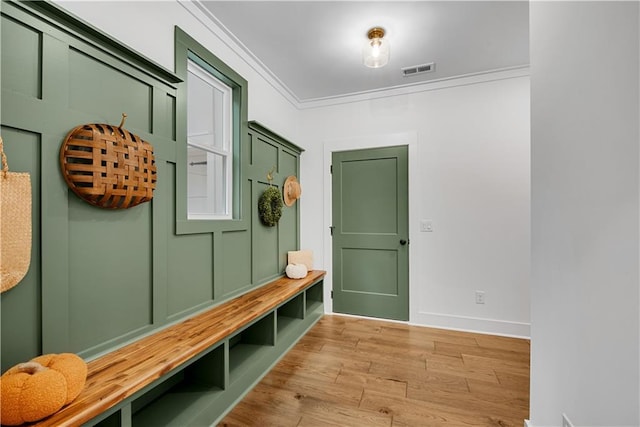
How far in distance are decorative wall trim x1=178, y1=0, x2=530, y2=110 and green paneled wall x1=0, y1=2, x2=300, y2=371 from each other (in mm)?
657

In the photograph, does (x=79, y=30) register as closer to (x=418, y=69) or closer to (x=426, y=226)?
(x=418, y=69)

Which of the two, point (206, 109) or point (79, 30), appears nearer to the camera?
point (79, 30)

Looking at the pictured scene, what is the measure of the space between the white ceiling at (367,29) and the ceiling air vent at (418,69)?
51mm

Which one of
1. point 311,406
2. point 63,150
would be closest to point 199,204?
point 63,150

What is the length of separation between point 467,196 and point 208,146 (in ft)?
8.47

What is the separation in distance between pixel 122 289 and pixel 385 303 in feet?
8.59

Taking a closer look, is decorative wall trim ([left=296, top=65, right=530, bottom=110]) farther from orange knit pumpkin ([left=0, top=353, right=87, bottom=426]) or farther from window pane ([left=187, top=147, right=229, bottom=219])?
orange knit pumpkin ([left=0, top=353, right=87, bottom=426])

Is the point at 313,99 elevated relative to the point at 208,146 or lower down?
elevated

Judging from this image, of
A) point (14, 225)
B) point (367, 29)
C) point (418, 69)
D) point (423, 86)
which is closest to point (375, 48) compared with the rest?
point (367, 29)

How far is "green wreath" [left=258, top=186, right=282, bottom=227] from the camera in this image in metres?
2.74

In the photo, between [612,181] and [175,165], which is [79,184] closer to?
[175,165]

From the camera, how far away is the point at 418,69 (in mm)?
2883

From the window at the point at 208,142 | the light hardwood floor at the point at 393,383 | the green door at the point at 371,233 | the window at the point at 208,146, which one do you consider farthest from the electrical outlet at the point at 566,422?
the window at the point at 208,146

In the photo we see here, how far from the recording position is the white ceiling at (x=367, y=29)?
205 centimetres
